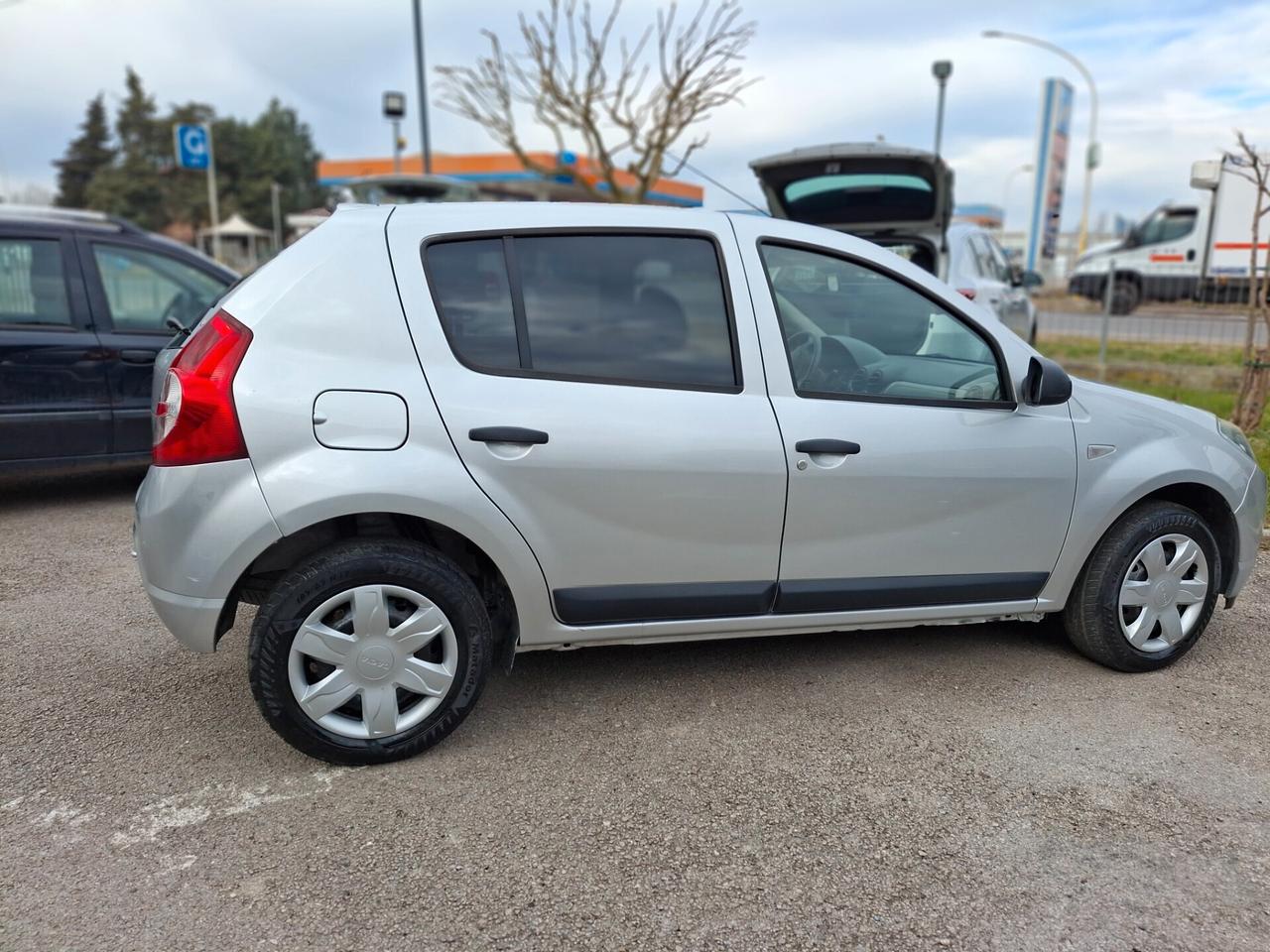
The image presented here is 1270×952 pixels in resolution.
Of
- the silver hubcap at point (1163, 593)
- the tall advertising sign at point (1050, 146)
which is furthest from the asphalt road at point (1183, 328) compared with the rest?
the tall advertising sign at point (1050, 146)

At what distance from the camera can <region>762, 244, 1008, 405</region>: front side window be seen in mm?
3186

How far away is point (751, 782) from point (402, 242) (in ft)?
6.30

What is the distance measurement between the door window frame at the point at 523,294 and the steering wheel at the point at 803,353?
19 cm

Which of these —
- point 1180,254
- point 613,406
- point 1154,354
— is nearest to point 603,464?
point 613,406

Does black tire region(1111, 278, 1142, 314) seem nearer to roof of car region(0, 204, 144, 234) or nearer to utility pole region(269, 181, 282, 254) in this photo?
roof of car region(0, 204, 144, 234)

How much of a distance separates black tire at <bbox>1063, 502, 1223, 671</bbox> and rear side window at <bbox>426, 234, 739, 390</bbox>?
160 cm

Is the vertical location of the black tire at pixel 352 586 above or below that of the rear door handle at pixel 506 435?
below

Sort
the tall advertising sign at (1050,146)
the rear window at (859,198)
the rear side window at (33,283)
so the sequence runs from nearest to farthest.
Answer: the rear side window at (33,283)
the rear window at (859,198)
the tall advertising sign at (1050,146)

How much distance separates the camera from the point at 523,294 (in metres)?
2.96

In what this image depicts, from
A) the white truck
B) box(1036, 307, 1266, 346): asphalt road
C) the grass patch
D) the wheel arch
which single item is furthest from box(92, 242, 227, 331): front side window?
the white truck

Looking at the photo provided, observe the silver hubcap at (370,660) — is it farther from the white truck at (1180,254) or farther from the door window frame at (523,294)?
the white truck at (1180,254)

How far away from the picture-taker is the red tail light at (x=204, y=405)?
104 inches

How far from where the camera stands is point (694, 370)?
304cm

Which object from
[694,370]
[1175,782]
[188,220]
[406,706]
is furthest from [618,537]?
[188,220]
